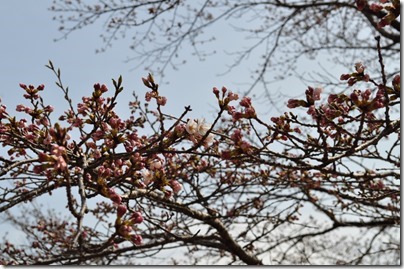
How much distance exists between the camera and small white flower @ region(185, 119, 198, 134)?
1.82 metres

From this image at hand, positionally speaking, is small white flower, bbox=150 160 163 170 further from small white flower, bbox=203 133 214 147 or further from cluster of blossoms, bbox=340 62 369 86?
cluster of blossoms, bbox=340 62 369 86

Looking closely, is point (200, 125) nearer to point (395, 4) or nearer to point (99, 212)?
point (395, 4)

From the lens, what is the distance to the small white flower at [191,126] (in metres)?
1.82

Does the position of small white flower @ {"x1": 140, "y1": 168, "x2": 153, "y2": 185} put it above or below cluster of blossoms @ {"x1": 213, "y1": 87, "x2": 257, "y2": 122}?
below

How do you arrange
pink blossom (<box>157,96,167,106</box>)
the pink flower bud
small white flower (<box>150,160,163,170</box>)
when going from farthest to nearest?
small white flower (<box>150,160,163,170</box>) < pink blossom (<box>157,96,167,106</box>) < the pink flower bud

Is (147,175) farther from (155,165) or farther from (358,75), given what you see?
(358,75)

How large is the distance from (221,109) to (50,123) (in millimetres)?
993

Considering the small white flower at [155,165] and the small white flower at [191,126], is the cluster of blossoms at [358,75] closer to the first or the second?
the small white flower at [191,126]

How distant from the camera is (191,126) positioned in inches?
72.1

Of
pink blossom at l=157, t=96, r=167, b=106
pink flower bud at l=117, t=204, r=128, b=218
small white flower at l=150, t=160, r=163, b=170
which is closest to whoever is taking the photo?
pink flower bud at l=117, t=204, r=128, b=218

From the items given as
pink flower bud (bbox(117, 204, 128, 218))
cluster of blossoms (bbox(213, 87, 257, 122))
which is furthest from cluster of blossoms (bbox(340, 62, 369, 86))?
pink flower bud (bbox(117, 204, 128, 218))

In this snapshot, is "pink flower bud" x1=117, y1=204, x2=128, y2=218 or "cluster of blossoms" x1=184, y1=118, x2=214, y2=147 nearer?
"pink flower bud" x1=117, y1=204, x2=128, y2=218

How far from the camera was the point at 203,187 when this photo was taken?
409cm

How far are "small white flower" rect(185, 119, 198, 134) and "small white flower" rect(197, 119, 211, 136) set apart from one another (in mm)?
19
